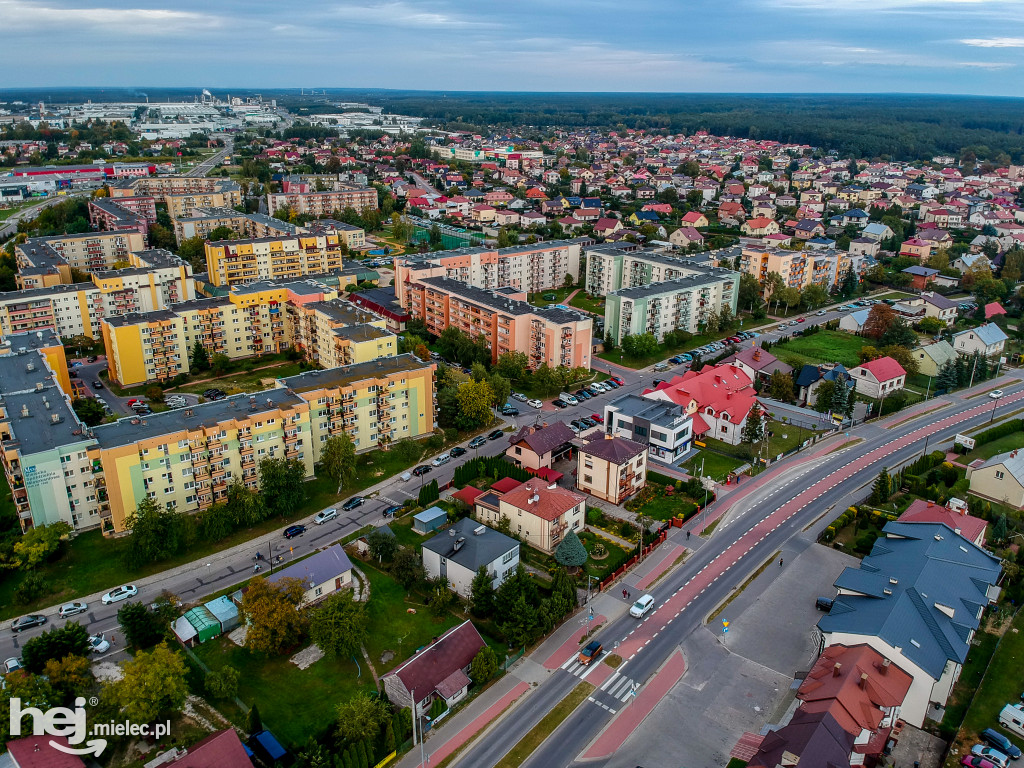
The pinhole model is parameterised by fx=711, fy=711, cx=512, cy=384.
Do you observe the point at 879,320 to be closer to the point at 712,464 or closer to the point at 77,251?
the point at 712,464

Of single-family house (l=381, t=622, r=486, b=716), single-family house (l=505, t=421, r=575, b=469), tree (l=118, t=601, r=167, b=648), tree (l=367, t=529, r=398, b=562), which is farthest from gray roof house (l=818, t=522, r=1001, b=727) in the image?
tree (l=118, t=601, r=167, b=648)

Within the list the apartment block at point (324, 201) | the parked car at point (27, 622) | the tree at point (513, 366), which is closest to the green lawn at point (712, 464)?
the tree at point (513, 366)

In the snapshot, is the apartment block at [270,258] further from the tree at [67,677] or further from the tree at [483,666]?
the tree at [483,666]

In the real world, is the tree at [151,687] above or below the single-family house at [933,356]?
below

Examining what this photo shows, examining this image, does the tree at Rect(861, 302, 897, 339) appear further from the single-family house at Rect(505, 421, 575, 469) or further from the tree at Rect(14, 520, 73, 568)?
the tree at Rect(14, 520, 73, 568)

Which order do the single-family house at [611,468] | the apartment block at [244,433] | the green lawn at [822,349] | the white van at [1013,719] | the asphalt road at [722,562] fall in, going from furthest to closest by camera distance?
the green lawn at [822,349]
the single-family house at [611,468]
the apartment block at [244,433]
the asphalt road at [722,562]
the white van at [1013,719]

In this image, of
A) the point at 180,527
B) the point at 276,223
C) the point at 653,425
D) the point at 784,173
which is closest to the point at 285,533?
the point at 180,527

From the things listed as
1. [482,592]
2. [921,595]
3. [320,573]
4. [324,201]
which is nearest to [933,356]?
[921,595]

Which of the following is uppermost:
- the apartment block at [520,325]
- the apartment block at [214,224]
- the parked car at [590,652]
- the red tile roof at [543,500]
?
the apartment block at [214,224]
